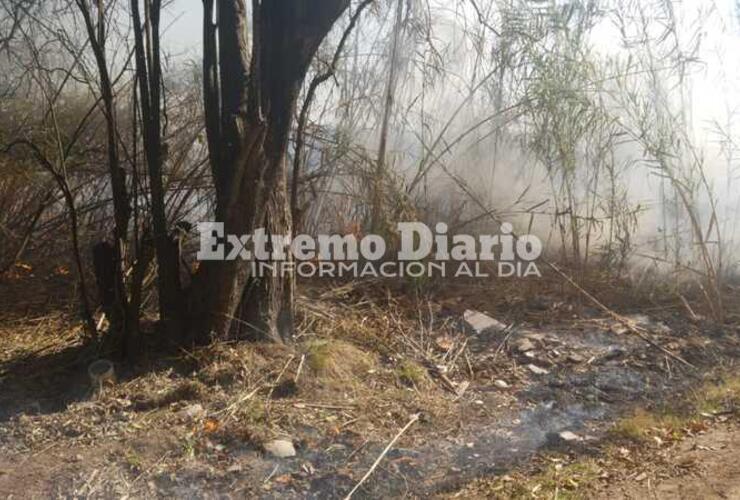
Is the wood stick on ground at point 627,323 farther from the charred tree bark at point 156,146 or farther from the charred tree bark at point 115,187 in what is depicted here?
the charred tree bark at point 115,187

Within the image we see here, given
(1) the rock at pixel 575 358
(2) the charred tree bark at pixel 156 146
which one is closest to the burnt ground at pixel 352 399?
(1) the rock at pixel 575 358

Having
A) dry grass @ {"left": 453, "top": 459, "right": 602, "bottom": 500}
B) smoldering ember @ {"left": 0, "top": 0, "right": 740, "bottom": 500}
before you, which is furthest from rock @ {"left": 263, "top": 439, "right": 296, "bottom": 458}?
dry grass @ {"left": 453, "top": 459, "right": 602, "bottom": 500}

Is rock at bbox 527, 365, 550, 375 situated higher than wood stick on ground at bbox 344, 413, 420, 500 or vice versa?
rock at bbox 527, 365, 550, 375

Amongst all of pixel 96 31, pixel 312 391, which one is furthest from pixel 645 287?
pixel 96 31

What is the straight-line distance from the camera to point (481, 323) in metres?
4.59

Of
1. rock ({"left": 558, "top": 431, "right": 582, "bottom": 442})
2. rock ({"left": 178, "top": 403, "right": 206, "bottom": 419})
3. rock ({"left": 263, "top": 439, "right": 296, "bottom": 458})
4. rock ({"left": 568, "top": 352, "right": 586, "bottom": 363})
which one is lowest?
rock ({"left": 558, "top": 431, "right": 582, "bottom": 442})

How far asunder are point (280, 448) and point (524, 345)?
190cm

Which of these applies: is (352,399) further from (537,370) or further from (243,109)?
(243,109)

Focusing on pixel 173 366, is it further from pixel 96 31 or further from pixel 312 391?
pixel 96 31

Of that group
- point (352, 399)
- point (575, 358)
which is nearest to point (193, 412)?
point (352, 399)

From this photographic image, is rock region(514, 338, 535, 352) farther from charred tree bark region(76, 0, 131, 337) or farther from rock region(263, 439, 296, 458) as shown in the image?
charred tree bark region(76, 0, 131, 337)

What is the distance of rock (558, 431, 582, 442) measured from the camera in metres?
3.22

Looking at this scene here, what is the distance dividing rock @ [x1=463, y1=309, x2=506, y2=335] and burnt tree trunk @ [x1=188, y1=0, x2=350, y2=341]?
1665 millimetres

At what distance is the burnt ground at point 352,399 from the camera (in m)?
2.79
